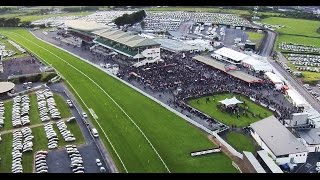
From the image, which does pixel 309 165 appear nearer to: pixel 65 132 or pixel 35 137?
pixel 65 132

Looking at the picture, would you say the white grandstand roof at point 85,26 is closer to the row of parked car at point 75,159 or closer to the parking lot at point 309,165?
the row of parked car at point 75,159

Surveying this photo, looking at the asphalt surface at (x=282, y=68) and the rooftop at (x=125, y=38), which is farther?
the rooftop at (x=125, y=38)

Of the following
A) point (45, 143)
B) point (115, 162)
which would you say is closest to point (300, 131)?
point (115, 162)

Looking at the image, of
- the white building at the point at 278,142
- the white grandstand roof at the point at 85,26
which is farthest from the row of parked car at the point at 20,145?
the white grandstand roof at the point at 85,26

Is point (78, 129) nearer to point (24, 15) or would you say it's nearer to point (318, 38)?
point (318, 38)
